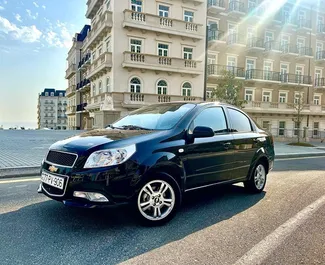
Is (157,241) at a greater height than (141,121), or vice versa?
(141,121)

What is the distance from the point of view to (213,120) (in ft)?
14.9

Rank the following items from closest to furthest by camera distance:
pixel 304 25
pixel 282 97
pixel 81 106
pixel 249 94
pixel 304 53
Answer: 1. pixel 249 94
2. pixel 282 97
3. pixel 304 53
4. pixel 304 25
5. pixel 81 106

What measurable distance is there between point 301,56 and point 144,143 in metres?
33.4

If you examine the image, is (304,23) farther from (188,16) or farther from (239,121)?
(239,121)

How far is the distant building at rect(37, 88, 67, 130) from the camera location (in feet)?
362

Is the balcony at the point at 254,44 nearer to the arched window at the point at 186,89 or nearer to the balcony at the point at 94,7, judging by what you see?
the arched window at the point at 186,89

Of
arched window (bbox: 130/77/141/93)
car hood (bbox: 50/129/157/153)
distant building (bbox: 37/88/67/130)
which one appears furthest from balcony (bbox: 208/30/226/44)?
distant building (bbox: 37/88/67/130)

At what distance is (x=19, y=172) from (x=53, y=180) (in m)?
3.79

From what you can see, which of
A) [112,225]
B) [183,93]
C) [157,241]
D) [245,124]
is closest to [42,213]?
[112,225]


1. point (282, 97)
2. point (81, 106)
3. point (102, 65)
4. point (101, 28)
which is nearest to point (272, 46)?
point (282, 97)

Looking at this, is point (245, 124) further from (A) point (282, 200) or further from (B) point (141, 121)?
(B) point (141, 121)

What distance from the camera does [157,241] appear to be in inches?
122

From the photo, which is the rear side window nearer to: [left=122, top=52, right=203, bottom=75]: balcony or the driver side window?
the driver side window

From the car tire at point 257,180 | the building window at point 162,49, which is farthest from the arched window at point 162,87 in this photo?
the car tire at point 257,180
